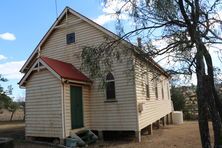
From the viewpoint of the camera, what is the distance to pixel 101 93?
17.5 m

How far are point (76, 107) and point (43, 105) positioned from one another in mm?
1707

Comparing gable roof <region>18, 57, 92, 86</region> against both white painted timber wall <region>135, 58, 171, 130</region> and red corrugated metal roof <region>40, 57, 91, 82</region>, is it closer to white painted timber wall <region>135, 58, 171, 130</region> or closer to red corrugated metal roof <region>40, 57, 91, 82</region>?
red corrugated metal roof <region>40, 57, 91, 82</region>

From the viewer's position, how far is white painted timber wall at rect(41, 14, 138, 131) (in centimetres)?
1659

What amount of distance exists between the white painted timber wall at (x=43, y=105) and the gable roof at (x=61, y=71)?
0.34 metres

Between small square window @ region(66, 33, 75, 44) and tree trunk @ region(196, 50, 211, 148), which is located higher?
small square window @ region(66, 33, 75, 44)

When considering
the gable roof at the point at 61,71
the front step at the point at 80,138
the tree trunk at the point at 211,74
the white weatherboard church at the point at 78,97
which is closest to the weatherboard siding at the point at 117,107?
the white weatherboard church at the point at 78,97

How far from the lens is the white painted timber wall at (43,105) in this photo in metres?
15.7

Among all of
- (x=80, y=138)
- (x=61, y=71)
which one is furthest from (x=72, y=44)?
(x=80, y=138)

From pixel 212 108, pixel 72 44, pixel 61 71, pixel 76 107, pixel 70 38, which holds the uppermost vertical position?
pixel 70 38

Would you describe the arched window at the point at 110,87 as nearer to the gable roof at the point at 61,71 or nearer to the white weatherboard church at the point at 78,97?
the white weatherboard church at the point at 78,97

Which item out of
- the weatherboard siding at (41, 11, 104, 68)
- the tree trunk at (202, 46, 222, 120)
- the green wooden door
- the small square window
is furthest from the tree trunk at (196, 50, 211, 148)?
the small square window

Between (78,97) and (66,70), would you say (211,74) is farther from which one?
(66,70)

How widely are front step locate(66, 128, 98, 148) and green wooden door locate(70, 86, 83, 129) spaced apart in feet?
1.47

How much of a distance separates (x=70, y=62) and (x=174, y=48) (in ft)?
33.9
